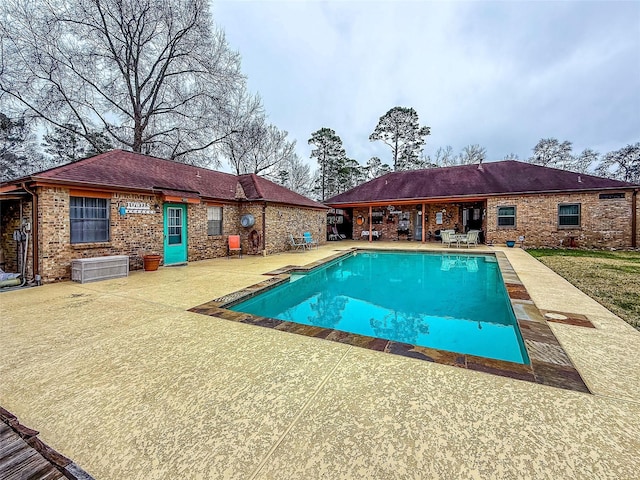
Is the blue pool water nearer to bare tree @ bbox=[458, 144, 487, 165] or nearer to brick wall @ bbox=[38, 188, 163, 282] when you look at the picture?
brick wall @ bbox=[38, 188, 163, 282]

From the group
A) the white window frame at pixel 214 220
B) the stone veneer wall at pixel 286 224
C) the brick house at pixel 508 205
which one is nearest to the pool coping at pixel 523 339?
the white window frame at pixel 214 220

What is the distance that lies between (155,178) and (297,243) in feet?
22.4

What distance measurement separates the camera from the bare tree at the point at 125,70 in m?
12.1

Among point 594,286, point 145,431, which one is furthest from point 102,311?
point 594,286

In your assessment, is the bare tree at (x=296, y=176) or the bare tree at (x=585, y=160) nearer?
the bare tree at (x=585, y=160)

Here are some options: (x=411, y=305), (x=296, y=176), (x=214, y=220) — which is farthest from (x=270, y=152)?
(x=411, y=305)

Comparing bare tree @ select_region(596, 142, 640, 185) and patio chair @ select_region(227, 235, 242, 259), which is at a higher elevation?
bare tree @ select_region(596, 142, 640, 185)

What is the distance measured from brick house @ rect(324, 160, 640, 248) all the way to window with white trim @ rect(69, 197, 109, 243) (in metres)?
13.0

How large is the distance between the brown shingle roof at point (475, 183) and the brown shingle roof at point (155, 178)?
249 inches

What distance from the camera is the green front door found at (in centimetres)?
898

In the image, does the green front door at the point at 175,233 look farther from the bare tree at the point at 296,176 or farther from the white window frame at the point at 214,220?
the bare tree at the point at 296,176

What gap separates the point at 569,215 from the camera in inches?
522

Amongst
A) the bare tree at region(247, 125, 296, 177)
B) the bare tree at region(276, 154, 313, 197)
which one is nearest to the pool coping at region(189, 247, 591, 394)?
the bare tree at region(247, 125, 296, 177)

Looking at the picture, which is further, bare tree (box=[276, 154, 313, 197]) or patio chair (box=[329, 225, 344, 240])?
bare tree (box=[276, 154, 313, 197])
